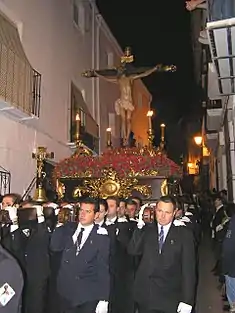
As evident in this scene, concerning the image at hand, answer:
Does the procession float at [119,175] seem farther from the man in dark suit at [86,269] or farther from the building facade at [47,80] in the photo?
the man in dark suit at [86,269]

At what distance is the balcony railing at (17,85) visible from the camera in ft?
34.0

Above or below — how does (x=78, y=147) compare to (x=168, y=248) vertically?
above

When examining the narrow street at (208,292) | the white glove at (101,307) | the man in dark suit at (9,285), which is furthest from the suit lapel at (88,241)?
the narrow street at (208,292)

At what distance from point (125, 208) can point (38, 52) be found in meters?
7.48

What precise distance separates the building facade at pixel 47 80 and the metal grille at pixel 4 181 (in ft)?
0.47

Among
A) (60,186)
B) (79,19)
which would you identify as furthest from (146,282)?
(79,19)

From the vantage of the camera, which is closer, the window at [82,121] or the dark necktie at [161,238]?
the dark necktie at [161,238]

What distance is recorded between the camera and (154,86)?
99.0 feet

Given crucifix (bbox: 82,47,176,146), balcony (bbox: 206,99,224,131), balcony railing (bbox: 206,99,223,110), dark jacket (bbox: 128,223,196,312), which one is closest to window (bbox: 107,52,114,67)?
balcony (bbox: 206,99,224,131)

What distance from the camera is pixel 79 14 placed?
60.4 ft

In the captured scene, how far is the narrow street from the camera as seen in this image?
819 cm

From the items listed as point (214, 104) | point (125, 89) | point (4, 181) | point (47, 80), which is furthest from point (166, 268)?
point (214, 104)

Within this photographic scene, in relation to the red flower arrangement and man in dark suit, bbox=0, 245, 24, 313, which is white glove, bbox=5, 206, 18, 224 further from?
the red flower arrangement

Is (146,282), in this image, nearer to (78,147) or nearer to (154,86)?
(78,147)
